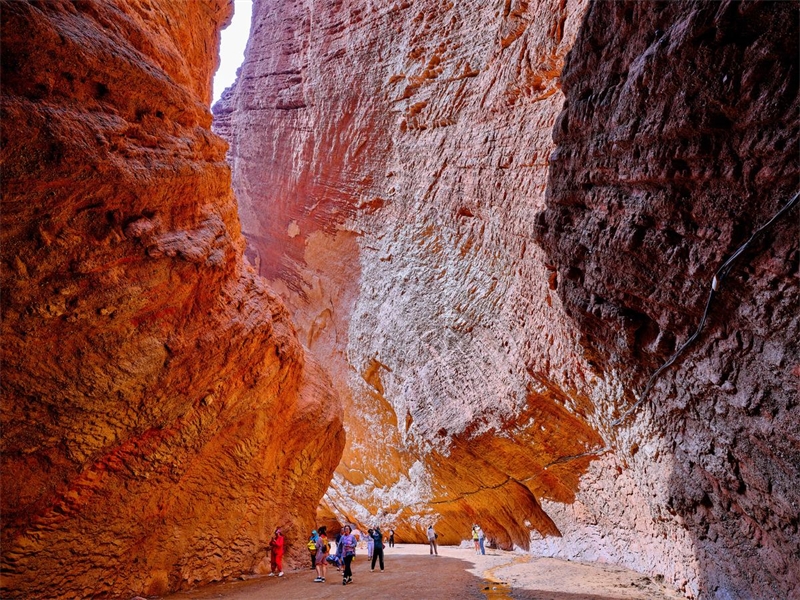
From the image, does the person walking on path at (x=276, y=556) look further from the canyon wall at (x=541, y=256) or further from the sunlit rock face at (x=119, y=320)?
the canyon wall at (x=541, y=256)

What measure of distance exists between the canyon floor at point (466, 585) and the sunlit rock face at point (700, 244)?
1.31 metres

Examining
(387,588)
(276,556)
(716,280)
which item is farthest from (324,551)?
(716,280)

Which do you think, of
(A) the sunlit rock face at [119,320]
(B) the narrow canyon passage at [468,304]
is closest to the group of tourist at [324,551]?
(B) the narrow canyon passage at [468,304]

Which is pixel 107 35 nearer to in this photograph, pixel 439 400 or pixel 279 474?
pixel 279 474

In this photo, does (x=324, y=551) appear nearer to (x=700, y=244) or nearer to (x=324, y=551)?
(x=324, y=551)

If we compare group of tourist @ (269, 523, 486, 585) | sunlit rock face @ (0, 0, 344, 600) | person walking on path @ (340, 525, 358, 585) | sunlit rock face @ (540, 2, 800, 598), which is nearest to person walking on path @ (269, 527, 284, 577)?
group of tourist @ (269, 523, 486, 585)

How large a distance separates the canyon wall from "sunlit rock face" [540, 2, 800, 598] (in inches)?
0.8

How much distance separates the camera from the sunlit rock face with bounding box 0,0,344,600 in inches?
169

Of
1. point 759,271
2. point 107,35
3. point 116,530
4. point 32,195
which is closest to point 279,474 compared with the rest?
point 116,530

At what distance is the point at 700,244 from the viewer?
3969mm

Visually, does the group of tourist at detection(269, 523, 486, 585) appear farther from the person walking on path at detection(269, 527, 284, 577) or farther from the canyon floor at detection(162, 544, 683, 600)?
the canyon floor at detection(162, 544, 683, 600)

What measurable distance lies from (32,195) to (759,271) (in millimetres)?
5386

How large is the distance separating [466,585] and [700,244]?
17.9 ft

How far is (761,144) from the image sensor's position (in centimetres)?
335
